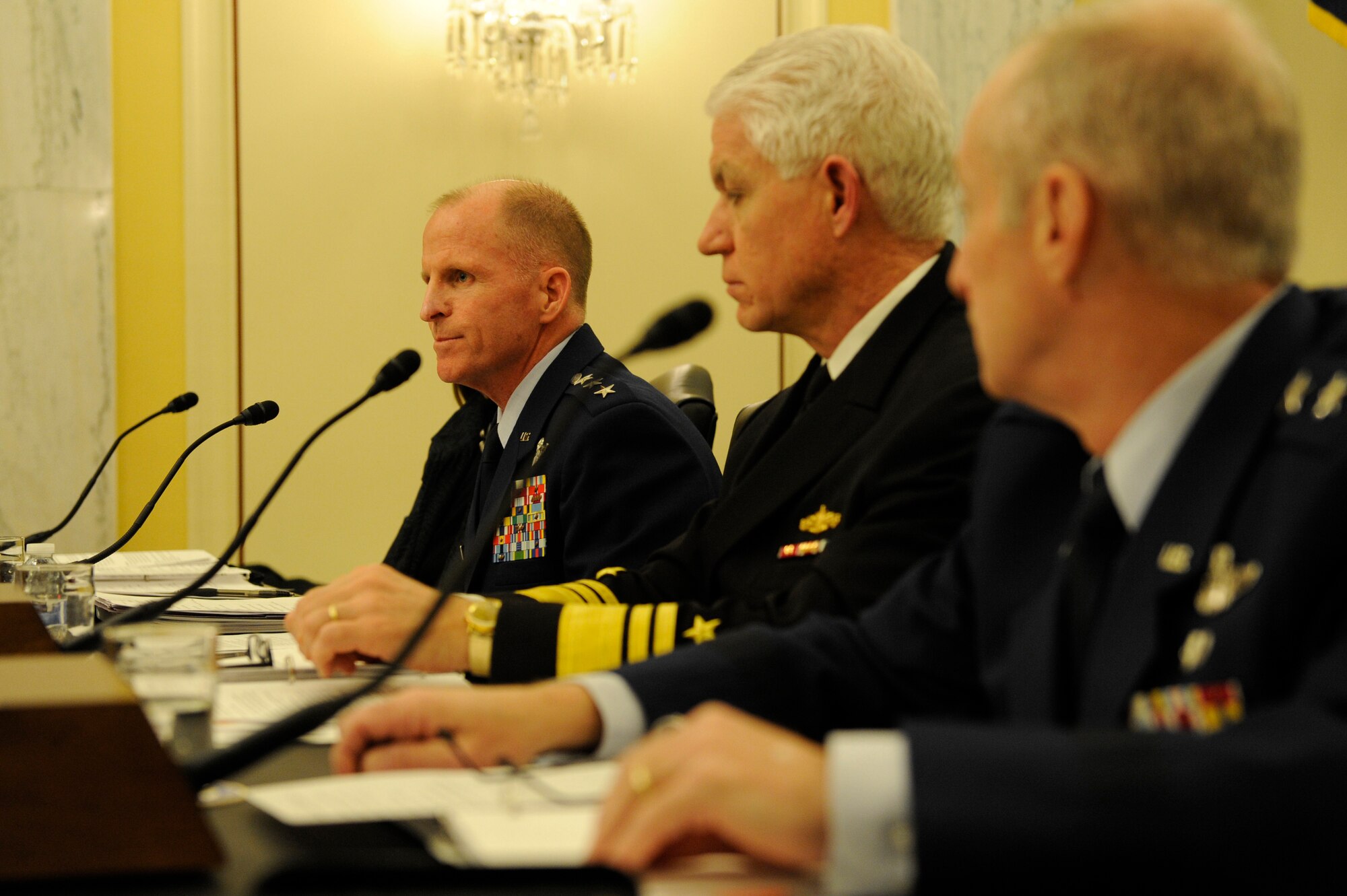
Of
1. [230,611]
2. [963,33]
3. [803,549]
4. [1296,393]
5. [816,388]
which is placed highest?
[963,33]

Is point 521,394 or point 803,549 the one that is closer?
point 803,549

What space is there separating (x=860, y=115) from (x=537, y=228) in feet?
3.98

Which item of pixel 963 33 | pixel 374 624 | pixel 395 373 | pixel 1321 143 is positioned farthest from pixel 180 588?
pixel 1321 143

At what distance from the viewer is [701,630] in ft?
4.92

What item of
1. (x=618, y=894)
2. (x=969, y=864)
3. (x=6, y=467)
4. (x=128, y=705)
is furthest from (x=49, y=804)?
(x=6, y=467)

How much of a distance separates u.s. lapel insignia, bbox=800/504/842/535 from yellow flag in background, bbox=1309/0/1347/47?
6.77ft

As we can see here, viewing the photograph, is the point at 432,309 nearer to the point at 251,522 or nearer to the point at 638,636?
the point at 251,522

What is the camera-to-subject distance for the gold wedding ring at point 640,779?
0.77 meters

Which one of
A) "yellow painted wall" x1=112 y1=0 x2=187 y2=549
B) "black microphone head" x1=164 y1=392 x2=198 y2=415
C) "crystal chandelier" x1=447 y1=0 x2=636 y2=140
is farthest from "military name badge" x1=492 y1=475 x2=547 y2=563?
"crystal chandelier" x1=447 y1=0 x2=636 y2=140

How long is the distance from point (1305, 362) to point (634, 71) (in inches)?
154

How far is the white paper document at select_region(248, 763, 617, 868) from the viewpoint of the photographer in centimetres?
82

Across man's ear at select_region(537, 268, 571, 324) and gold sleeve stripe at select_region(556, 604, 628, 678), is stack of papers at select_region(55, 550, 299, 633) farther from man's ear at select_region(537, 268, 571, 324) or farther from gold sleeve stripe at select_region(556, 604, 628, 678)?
man's ear at select_region(537, 268, 571, 324)

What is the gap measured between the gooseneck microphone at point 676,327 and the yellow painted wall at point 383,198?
115 inches

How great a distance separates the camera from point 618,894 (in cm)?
69
